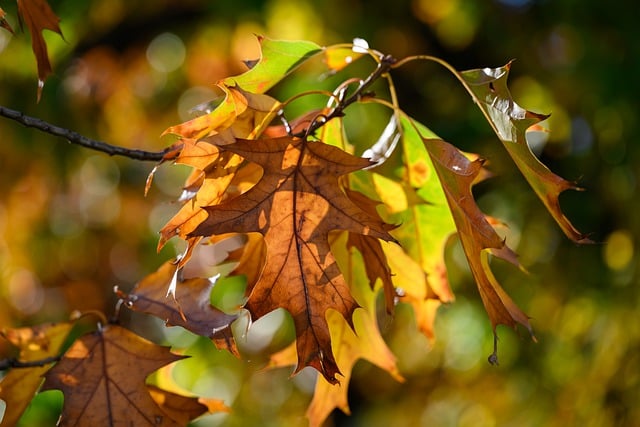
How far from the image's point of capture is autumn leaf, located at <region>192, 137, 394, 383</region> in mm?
921

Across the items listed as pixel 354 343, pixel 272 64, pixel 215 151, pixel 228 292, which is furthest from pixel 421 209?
pixel 228 292

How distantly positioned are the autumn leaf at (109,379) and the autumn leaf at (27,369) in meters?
0.09

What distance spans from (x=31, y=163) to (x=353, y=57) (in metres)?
3.26

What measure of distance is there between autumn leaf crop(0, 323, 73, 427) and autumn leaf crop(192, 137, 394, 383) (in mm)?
423

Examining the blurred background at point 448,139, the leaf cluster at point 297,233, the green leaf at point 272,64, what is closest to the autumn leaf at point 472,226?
the leaf cluster at point 297,233

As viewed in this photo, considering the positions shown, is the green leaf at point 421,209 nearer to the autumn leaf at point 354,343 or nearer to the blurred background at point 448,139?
the autumn leaf at point 354,343

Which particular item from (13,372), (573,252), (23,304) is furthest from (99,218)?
(13,372)

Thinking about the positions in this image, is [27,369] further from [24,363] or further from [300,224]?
[300,224]

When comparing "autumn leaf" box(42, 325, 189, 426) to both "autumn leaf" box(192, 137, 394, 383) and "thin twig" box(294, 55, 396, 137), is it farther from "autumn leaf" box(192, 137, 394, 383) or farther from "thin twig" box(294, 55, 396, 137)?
"thin twig" box(294, 55, 396, 137)

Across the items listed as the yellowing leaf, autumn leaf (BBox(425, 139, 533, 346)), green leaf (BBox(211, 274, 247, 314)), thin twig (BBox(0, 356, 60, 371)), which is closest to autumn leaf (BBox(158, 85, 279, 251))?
the yellowing leaf

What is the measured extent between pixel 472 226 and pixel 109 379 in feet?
1.72

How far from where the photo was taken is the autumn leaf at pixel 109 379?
3.47ft

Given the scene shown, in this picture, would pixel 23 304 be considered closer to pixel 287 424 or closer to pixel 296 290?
pixel 287 424

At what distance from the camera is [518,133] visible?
0.97 metres
